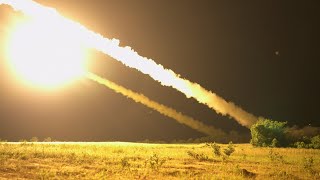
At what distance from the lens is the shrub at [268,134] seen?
46.4 m

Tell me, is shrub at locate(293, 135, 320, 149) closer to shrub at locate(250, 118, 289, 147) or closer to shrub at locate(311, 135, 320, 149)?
shrub at locate(311, 135, 320, 149)

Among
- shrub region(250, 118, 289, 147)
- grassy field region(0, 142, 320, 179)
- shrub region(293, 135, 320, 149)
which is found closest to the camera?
grassy field region(0, 142, 320, 179)

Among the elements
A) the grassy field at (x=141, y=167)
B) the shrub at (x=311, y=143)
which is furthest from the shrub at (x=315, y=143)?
the grassy field at (x=141, y=167)

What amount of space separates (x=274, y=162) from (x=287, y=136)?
814 inches

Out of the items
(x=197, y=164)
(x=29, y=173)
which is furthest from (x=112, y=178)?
(x=197, y=164)

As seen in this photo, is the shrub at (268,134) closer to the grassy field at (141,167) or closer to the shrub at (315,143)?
the shrub at (315,143)

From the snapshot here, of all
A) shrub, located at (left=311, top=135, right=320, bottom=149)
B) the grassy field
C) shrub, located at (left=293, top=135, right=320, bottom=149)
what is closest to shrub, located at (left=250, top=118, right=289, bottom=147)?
shrub, located at (left=293, top=135, right=320, bottom=149)

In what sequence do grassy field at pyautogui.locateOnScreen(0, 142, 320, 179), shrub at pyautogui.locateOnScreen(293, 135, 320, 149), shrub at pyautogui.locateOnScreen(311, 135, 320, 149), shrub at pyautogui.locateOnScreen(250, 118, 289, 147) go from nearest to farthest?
grassy field at pyautogui.locateOnScreen(0, 142, 320, 179) → shrub at pyautogui.locateOnScreen(311, 135, 320, 149) → shrub at pyautogui.locateOnScreen(293, 135, 320, 149) → shrub at pyautogui.locateOnScreen(250, 118, 289, 147)

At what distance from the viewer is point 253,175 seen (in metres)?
22.1

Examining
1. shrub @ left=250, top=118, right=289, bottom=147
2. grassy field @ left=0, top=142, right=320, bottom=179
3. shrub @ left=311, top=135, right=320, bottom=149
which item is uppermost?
shrub @ left=250, top=118, right=289, bottom=147

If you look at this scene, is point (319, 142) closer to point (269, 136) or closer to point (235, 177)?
point (269, 136)

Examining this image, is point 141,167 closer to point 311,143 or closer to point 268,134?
point 268,134

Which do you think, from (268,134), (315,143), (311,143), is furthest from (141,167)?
(311,143)

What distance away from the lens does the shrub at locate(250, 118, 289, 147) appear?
46381 mm
